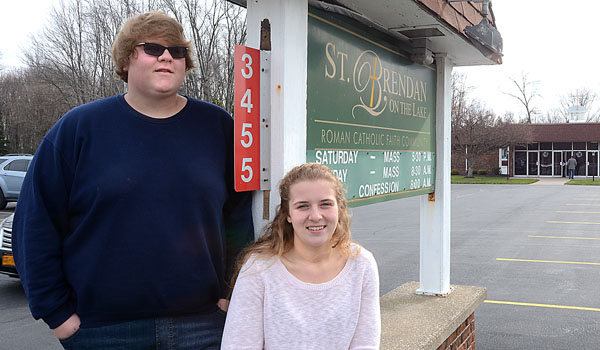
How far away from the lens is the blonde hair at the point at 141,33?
2.00 meters

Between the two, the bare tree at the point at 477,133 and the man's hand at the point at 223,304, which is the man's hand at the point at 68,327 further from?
the bare tree at the point at 477,133

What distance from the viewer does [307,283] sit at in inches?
77.4

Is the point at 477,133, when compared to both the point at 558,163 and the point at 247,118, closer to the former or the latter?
the point at 558,163

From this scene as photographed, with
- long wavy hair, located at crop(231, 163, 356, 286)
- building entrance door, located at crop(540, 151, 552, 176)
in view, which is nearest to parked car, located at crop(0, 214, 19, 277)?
long wavy hair, located at crop(231, 163, 356, 286)

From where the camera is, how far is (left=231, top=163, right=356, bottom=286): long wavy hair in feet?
6.73

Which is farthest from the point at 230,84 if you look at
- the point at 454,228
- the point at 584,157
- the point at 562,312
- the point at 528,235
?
the point at 584,157

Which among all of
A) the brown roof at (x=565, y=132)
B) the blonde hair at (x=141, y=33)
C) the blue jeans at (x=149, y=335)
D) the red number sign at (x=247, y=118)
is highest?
the brown roof at (x=565, y=132)

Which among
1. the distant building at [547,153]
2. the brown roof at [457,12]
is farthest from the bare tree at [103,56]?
the distant building at [547,153]

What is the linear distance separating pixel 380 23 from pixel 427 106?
1107 millimetres

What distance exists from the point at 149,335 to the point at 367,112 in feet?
6.07

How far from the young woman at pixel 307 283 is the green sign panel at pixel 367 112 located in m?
0.64

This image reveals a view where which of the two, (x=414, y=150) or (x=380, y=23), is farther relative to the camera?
(x=414, y=150)

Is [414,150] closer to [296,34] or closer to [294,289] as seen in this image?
[296,34]

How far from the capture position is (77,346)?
195 cm
